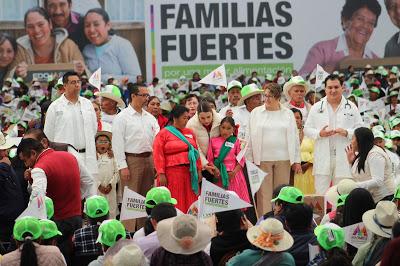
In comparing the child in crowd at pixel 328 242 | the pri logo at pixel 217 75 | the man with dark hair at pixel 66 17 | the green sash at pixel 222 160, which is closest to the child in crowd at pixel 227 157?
the green sash at pixel 222 160

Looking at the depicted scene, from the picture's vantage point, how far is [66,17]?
29.3 meters

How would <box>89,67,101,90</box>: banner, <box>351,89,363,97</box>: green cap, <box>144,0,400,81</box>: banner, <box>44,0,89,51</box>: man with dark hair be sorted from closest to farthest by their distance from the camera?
<box>89,67,101,90</box>: banner → <box>351,89,363,97</box>: green cap → <box>144,0,400,81</box>: banner → <box>44,0,89,51</box>: man with dark hair

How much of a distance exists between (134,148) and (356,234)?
212 inches

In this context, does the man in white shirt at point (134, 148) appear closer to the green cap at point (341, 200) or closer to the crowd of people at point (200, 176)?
the crowd of people at point (200, 176)

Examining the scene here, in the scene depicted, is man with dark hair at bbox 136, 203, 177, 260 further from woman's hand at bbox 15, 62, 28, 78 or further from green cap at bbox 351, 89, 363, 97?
woman's hand at bbox 15, 62, 28, 78

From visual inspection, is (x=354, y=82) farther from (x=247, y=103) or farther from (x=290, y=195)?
(x=290, y=195)

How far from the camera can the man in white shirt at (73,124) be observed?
520 inches

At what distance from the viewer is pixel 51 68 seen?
28141 mm

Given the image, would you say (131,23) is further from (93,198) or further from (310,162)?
(93,198)

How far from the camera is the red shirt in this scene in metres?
10.5

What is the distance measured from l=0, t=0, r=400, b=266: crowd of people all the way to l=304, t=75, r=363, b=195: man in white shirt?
1 centimetres

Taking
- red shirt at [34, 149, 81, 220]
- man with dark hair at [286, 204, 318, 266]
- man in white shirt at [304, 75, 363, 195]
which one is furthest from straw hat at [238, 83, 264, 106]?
man with dark hair at [286, 204, 318, 266]

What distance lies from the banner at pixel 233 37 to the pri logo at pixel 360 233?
18.8m

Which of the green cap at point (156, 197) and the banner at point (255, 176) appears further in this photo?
the banner at point (255, 176)
